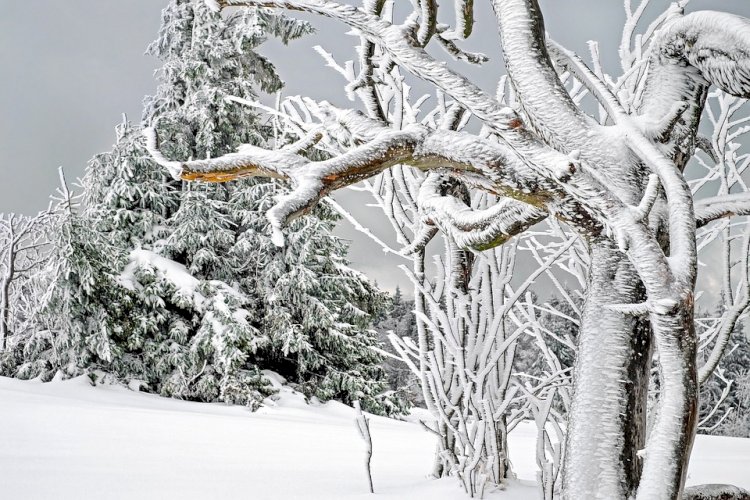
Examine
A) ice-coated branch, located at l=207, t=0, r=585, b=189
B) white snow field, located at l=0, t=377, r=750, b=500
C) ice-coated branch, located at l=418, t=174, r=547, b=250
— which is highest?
ice-coated branch, located at l=207, t=0, r=585, b=189

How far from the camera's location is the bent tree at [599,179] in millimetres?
1243

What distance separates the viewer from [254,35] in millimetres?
12930

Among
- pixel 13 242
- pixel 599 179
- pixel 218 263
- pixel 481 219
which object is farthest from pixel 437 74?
pixel 13 242

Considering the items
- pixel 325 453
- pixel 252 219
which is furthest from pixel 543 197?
pixel 252 219

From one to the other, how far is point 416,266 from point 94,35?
4577 cm

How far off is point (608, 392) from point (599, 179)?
59 cm

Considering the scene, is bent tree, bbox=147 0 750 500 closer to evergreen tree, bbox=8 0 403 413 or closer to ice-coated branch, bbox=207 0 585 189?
ice-coated branch, bbox=207 0 585 189

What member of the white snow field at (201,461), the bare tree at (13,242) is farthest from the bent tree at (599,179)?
the bare tree at (13,242)

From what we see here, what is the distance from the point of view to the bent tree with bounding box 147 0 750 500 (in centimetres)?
124

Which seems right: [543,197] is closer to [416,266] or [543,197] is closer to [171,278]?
[416,266]

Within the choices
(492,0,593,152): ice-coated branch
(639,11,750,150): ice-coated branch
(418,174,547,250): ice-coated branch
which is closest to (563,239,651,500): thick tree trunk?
(418,174,547,250): ice-coated branch

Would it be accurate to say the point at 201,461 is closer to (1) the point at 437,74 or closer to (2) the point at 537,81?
(1) the point at 437,74

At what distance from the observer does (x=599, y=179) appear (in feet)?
4.49

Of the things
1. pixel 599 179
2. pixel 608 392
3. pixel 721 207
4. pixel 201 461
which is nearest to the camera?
pixel 599 179
